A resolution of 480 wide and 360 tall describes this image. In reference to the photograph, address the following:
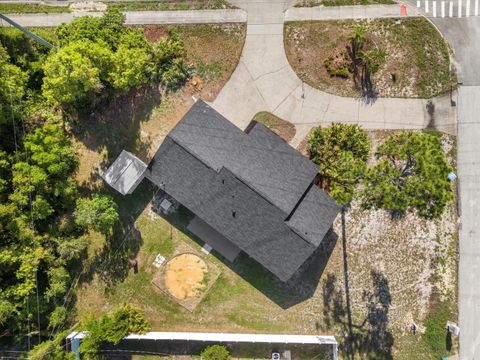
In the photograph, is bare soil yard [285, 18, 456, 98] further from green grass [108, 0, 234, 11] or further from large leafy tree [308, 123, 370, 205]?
green grass [108, 0, 234, 11]

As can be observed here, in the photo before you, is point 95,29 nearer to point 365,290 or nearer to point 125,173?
point 125,173

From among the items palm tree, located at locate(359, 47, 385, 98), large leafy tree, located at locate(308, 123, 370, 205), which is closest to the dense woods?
large leafy tree, located at locate(308, 123, 370, 205)

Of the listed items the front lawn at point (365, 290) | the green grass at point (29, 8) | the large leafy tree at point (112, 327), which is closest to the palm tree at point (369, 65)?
the front lawn at point (365, 290)

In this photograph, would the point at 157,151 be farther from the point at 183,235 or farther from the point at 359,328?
the point at 359,328

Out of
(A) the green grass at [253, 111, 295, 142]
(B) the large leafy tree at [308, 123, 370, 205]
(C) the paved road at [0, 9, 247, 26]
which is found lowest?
(B) the large leafy tree at [308, 123, 370, 205]

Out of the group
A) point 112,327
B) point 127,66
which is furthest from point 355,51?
point 112,327

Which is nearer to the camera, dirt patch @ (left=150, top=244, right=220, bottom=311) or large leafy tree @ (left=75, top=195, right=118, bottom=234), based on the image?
large leafy tree @ (left=75, top=195, right=118, bottom=234)

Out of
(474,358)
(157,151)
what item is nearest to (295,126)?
(157,151)
